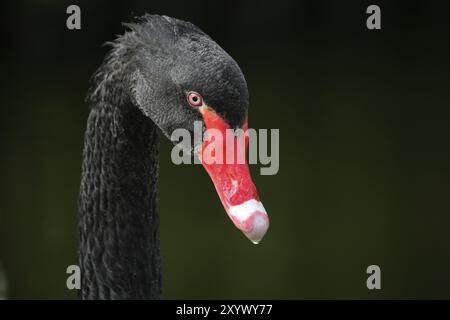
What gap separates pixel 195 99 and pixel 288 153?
122 inches

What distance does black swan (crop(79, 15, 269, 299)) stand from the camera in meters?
1.54

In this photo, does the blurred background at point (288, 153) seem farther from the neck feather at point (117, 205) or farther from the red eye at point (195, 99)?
the red eye at point (195, 99)

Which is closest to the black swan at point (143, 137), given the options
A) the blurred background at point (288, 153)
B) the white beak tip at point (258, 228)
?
the white beak tip at point (258, 228)

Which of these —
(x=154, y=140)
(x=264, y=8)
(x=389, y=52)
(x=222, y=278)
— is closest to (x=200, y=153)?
(x=154, y=140)

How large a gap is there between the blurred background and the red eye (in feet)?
7.84

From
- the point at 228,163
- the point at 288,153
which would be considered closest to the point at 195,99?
the point at 228,163

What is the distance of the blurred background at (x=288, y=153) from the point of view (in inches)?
158

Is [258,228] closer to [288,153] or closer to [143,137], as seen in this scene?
[143,137]

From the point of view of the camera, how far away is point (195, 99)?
5.16 feet

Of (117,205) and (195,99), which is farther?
(117,205)

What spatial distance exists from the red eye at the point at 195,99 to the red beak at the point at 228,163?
0.5 inches

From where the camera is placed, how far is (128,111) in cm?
170

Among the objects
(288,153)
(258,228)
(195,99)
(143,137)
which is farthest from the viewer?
(288,153)

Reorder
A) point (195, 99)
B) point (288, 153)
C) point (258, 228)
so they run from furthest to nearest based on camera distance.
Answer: point (288, 153), point (195, 99), point (258, 228)
